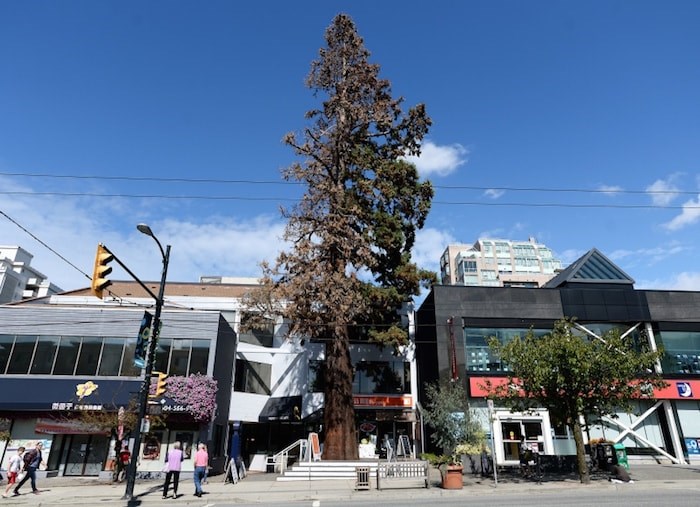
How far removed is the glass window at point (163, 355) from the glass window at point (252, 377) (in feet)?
16.7

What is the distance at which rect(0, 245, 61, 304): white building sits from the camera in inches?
3100

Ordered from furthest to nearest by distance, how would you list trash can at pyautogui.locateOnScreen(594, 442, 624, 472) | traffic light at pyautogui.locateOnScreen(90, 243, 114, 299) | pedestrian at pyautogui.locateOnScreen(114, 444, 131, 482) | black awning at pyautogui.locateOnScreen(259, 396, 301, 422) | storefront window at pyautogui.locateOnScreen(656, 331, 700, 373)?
black awning at pyautogui.locateOnScreen(259, 396, 301, 422) → storefront window at pyautogui.locateOnScreen(656, 331, 700, 373) → trash can at pyautogui.locateOnScreen(594, 442, 624, 472) → pedestrian at pyautogui.locateOnScreen(114, 444, 131, 482) → traffic light at pyautogui.locateOnScreen(90, 243, 114, 299)

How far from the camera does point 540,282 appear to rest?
303 ft

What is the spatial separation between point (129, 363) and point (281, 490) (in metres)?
11.9

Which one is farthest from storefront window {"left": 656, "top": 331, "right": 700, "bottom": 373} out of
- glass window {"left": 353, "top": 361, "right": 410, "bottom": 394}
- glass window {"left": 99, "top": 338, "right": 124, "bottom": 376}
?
glass window {"left": 99, "top": 338, "right": 124, "bottom": 376}

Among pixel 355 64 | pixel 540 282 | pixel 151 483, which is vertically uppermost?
pixel 540 282

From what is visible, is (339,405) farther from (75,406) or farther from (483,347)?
(75,406)

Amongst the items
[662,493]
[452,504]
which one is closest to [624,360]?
[662,493]

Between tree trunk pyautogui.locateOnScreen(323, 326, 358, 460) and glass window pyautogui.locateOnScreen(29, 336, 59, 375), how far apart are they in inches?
572

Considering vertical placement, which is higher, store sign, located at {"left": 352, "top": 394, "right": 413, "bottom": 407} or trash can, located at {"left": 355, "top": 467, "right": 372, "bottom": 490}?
store sign, located at {"left": 352, "top": 394, "right": 413, "bottom": 407}

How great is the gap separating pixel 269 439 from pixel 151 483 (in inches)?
377

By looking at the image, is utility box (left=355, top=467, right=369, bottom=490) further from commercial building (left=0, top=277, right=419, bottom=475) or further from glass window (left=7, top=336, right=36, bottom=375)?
glass window (left=7, top=336, right=36, bottom=375)

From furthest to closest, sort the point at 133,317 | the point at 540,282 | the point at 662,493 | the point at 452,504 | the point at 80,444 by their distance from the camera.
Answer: the point at 540,282 → the point at 133,317 → the point at 80,444 → the point at 662,493 → the point at 452,504

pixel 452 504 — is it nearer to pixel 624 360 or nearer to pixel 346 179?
pixel 624 360
